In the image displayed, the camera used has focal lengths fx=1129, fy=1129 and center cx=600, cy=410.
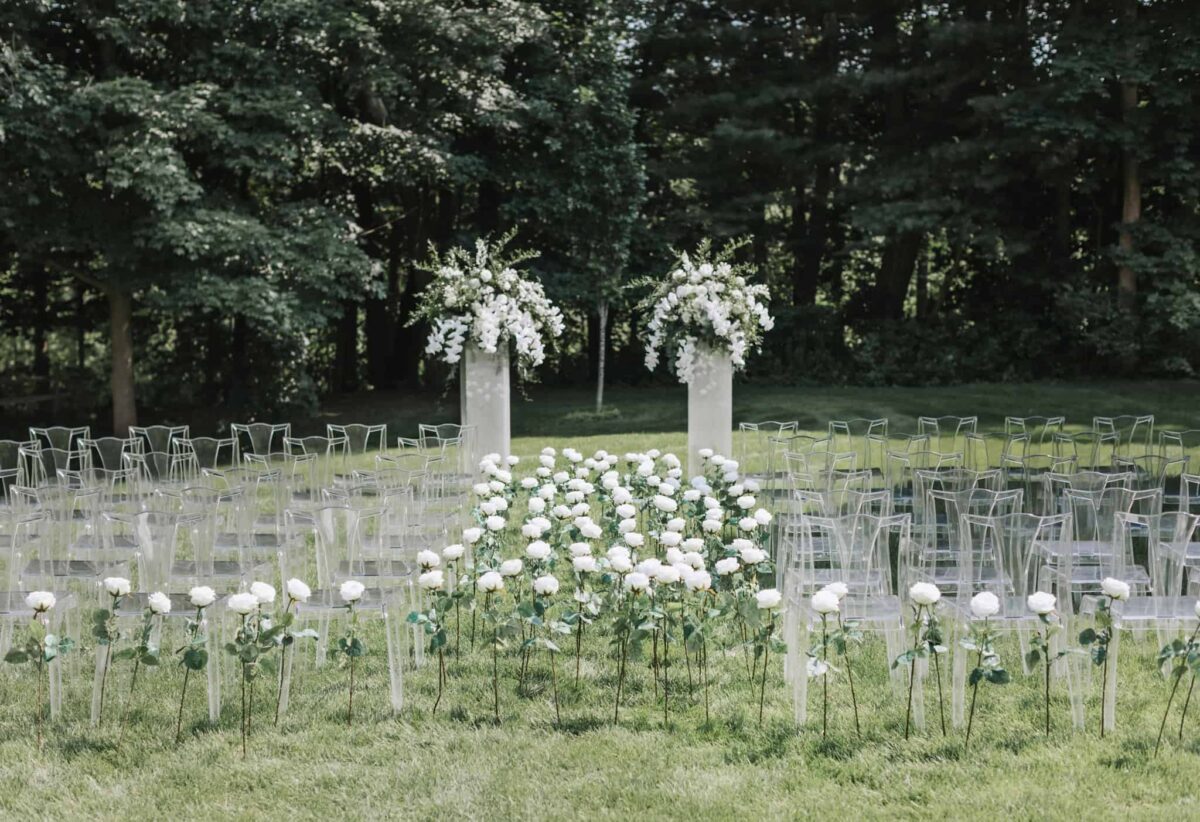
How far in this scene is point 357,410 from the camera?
688 inches

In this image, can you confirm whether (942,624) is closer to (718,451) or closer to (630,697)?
(630,697)

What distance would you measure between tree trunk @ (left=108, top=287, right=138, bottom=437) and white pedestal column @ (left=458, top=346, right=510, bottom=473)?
6.74m

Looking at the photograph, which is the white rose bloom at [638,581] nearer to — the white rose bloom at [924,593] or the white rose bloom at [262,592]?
the white rose bloom at [924,593]

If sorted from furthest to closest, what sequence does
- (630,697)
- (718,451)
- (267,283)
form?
1. (267,283)
2. (718,451)
3. (630,697)

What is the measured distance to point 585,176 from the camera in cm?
1695

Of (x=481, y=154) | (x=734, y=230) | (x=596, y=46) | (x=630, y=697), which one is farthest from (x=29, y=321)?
(x=630, y=697)

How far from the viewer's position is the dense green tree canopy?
13203mm

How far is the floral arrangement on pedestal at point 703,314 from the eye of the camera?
931 cm

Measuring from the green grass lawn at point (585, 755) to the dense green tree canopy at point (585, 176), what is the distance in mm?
8802

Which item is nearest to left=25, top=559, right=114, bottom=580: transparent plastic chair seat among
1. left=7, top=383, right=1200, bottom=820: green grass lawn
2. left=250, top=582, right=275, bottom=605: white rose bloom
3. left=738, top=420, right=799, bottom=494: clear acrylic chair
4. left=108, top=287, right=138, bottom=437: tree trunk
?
left=7, top=383, right=1200, bottom=820: green grass lawn

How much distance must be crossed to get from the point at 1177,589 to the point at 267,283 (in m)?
10.6

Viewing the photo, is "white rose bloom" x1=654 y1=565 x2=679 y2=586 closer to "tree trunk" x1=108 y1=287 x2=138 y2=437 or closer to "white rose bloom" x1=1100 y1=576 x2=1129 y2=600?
"white rose bloom" x1=1100 y1=576 x2=1129 y2=600

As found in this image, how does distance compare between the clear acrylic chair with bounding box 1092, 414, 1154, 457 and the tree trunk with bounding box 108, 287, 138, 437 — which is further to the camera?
the tree trunk with bounding box 108, 287, 138, 437

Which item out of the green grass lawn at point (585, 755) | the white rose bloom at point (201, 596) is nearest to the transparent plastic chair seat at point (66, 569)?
the green grass lawn at point (585, 755)
